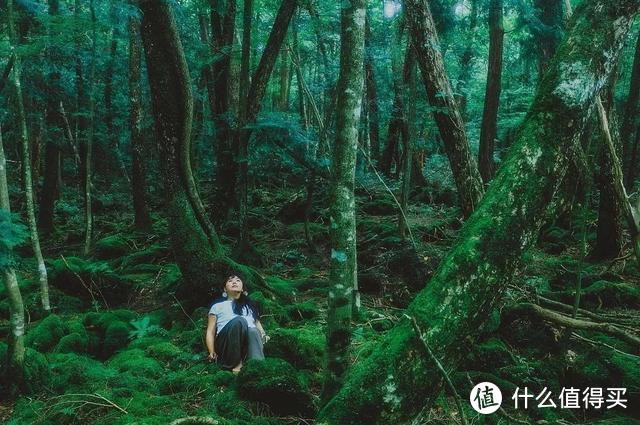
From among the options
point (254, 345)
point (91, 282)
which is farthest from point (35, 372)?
point (91, 282)

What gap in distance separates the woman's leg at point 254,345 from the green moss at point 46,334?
3085 millimetres

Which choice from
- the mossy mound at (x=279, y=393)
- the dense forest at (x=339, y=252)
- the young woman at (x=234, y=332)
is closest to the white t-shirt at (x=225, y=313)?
the young woman at (x=234, y=332)

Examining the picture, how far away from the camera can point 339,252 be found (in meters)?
3.79

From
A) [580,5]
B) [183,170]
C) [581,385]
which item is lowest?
[581,385]

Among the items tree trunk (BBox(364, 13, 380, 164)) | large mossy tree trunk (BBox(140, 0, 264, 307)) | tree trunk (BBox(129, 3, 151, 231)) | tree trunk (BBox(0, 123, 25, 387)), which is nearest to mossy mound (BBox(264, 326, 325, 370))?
large mossy tree trunk (BBox(140, 0, 264, 307))

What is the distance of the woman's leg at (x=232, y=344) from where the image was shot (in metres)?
5.88

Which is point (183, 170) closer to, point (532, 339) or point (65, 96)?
point (532, 339)

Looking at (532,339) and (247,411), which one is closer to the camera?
(247,411)

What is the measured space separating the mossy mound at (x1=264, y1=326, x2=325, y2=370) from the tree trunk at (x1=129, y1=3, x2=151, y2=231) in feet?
27.0

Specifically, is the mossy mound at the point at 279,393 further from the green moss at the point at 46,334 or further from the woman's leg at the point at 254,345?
the green moss at the point at 46,334

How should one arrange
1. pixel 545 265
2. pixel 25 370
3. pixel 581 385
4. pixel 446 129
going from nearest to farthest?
pixel 25 370, pixel 581 385, pixel 446 129, pixel 545 265

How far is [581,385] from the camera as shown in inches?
214

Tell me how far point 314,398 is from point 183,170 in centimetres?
431

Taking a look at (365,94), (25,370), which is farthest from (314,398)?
(365,94)
